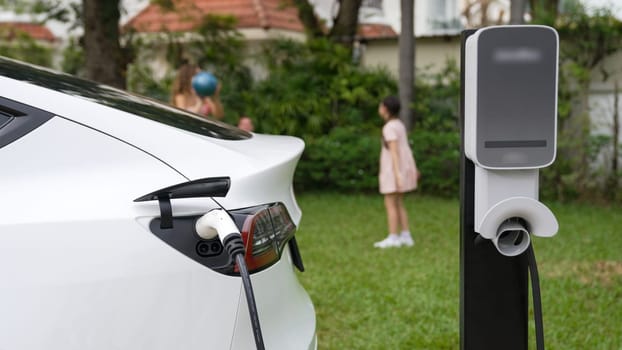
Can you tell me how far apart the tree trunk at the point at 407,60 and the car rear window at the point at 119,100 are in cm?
918

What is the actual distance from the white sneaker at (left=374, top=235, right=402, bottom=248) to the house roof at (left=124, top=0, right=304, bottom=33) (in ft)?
27.7

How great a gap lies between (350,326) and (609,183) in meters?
7.23

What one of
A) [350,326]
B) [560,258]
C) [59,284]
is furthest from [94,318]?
[560,258]

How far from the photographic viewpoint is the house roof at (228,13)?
15594 mm

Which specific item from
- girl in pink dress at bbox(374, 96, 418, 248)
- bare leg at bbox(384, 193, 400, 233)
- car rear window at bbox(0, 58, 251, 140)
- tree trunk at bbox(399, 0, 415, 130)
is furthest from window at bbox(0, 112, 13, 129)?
tree trunk at bbox(399, 0, 415, 130)

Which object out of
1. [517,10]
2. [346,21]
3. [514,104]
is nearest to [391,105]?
[517,10]

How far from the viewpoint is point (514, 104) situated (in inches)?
94.7

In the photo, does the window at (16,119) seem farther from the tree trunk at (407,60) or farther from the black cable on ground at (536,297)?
the tree trunk at (407,60)

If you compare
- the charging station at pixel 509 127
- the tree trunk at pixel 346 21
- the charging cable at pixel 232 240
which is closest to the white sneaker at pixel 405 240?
the charging station at pixel 509 127

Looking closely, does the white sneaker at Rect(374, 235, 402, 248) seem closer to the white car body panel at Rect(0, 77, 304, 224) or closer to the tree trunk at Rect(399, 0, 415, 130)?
the tree trunk at Rect(399, 0, 415, 130)

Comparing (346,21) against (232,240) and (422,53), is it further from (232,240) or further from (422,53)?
(232,240)

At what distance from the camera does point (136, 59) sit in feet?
47.6

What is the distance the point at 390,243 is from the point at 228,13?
10565 mm

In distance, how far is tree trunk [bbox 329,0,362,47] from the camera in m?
14.1
